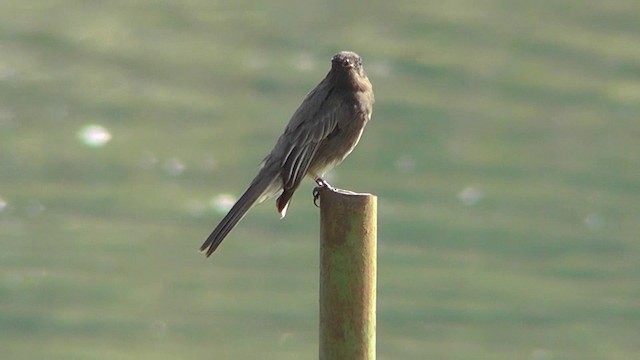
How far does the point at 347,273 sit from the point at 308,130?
248 centimetres

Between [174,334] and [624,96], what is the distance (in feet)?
27.7

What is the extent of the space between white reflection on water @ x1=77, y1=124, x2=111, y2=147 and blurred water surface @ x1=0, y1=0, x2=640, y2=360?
0.16 feet

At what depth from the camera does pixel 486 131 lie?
20812 millimetres

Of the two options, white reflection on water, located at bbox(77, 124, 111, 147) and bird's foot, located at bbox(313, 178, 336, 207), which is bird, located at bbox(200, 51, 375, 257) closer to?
bird's foot, located at bbox(313, 178, 336, 207)

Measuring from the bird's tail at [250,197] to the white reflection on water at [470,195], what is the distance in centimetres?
1062

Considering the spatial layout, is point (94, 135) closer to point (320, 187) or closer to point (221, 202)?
point (221, 202)

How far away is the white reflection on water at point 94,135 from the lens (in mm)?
19906

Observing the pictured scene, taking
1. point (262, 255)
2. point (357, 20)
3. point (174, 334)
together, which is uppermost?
point (357, 20)

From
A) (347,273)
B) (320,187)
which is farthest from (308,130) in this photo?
(347,273)

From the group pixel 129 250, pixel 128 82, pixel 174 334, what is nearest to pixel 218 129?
pixel 128 82

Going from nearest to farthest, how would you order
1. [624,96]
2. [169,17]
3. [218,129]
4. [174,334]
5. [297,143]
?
[297,143], [174,334], [218,129], [624,96], [169,17]

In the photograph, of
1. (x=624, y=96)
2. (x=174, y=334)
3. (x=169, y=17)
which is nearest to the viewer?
(x=174, y=334)

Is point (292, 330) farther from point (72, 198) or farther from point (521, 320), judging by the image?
point (72, 198)

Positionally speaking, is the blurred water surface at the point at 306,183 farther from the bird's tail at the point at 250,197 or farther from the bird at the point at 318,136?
the bird's tail at the point at 250,197
